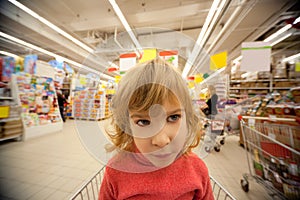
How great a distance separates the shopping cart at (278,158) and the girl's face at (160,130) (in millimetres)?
757

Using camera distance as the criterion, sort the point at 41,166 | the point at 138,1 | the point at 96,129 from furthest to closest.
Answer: the point at 138,1 < the point at 41,166 < the point at 96,129

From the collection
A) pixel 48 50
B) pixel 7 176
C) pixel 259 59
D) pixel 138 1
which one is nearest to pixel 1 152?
pixel 7 176

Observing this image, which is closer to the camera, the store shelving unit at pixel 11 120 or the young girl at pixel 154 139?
the young girl at pixel 154 139

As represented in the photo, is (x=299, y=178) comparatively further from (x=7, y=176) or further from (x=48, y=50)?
(x=48, y=50)

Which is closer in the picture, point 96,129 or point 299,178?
point 96,129

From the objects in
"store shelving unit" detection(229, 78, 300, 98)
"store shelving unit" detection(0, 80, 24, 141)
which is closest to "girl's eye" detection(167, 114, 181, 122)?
"store shelving unit" detection(0, 80, 24, 141)

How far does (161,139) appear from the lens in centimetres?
29

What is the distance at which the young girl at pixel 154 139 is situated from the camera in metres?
0.32

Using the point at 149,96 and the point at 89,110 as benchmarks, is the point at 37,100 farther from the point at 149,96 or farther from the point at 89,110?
the point at 149,96

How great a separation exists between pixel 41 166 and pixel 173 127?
1706mm

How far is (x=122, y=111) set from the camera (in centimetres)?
34

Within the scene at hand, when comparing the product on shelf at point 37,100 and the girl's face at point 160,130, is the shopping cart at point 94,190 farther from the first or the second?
the product on shelf at point 37,100

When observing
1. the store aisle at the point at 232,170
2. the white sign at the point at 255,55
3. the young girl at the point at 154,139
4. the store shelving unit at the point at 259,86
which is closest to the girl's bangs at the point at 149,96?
the young girl at the point at 154,139

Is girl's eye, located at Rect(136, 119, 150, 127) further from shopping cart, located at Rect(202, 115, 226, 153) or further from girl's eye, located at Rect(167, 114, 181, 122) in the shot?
shopping cart, located at Rect(202, 115, 226, 153)
